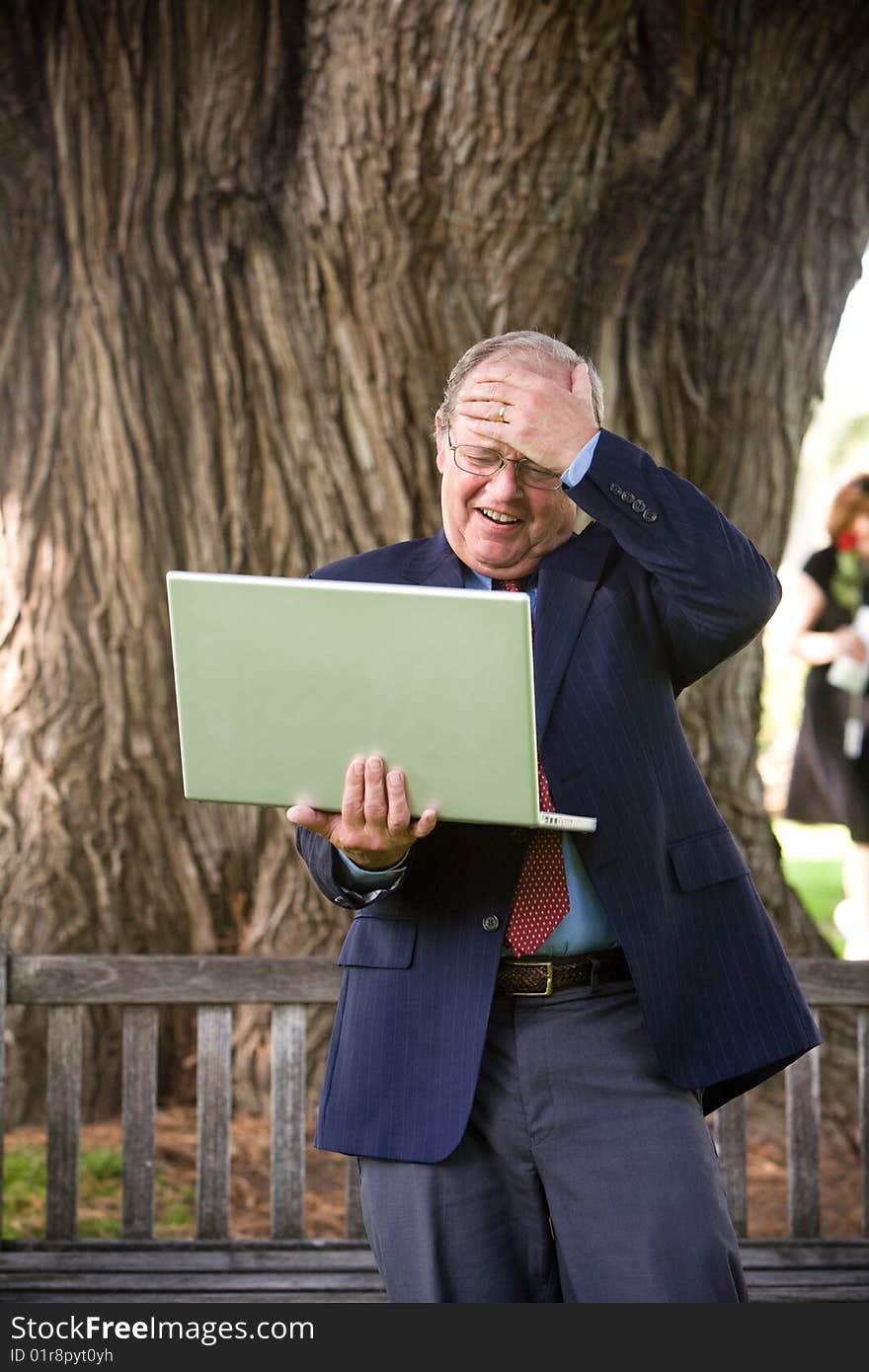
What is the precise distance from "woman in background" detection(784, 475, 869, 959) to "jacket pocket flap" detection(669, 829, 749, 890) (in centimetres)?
429

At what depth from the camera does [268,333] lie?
4578 millimetres

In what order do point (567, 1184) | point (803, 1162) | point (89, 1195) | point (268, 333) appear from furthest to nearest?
point (268, 333)
point (89, 1195)
point (803, 1162)
point (567, 1184)

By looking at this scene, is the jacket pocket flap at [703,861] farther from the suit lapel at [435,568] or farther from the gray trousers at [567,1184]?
the suit lapel at [435,568]

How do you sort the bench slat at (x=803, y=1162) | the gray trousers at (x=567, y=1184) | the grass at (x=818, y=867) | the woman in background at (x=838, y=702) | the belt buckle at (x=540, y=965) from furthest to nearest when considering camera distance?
the grass at (x=818, y=867)
the woman in background at (x=838, y=702)
the bench slat at (x=803, y=1162)
the belt buckle at (x=540, y=965)
the gray trousers at (x=567, y=1184)

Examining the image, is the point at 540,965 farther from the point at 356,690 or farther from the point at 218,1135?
the point at 218,1135

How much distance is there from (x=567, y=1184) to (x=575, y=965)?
1.00ft

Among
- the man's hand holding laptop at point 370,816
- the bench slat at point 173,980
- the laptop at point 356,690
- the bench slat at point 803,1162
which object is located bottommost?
the bench slat at point 803,1162

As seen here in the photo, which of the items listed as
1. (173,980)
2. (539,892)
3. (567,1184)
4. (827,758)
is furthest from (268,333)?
(827,758)

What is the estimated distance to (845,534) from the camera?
6.74 meters

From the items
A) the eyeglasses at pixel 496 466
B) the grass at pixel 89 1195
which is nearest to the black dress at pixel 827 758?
the grass at pixel 89 1195

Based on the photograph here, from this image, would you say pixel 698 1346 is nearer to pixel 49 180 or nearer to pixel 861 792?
pixel 49 180

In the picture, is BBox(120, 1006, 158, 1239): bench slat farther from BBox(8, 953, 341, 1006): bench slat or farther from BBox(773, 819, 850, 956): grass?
BBox(773, 819, 850, 956): grass

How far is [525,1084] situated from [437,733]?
558mm

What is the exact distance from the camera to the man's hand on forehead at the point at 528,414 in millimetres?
2240
